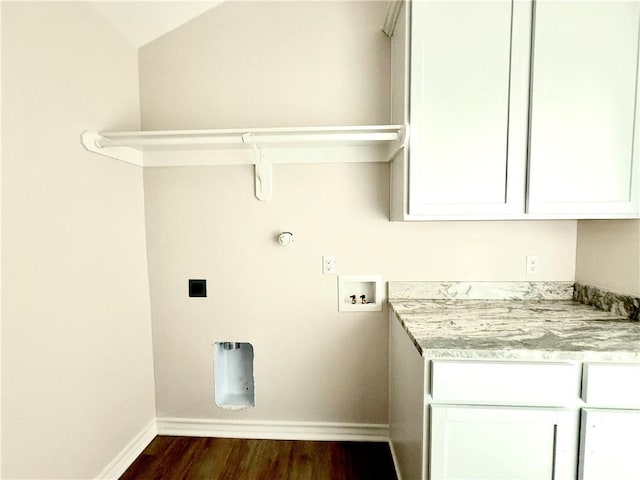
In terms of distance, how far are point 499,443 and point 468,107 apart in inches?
54.1

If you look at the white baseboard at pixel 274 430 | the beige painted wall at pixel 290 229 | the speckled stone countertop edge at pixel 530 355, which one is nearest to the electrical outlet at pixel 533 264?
the beige painted wall at pixel 290 229

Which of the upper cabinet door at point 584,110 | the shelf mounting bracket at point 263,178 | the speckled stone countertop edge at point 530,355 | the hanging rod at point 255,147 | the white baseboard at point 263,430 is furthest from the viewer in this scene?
the white baseboard at point 263,430

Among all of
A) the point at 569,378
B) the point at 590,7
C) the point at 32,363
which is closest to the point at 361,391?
the point at 569,378

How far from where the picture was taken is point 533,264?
67.9 inches

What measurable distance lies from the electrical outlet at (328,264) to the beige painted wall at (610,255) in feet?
4.54

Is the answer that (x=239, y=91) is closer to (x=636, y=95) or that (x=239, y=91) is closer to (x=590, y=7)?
(x=590, y=7)

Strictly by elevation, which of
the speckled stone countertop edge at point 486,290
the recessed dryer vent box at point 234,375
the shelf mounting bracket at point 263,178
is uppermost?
the shelf mounting bracket at point 263,178

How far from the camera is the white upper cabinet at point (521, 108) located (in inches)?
51.8

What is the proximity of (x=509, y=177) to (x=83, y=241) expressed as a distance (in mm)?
1986

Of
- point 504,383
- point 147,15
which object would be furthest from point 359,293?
point 147,15

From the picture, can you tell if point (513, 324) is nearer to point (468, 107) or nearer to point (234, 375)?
point (468, 107)

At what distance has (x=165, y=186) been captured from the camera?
5.92 ft

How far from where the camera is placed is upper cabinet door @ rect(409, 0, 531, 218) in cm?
133

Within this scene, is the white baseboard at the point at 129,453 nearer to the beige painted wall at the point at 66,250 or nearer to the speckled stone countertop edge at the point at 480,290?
the beige painted wall at the point at 66,250
